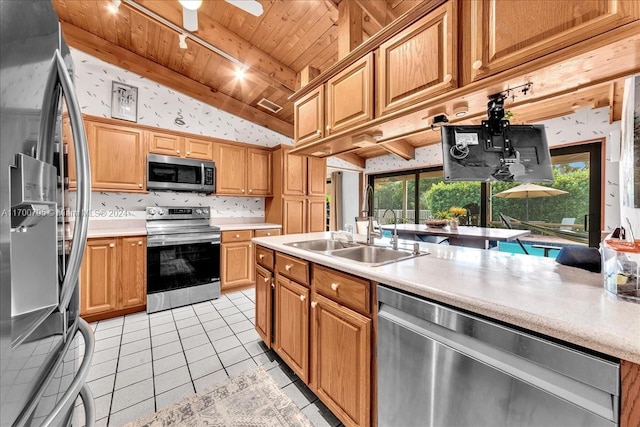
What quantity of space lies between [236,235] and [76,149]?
2.92 metres

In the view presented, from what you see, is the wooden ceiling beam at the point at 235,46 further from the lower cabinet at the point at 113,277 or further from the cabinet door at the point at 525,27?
the cabinet door at the point at 525,27

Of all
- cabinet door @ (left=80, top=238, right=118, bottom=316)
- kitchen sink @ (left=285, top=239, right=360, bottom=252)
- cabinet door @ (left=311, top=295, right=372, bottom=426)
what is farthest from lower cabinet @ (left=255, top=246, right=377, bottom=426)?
cabinet door @ (left=80, top=238, right=118, bottom=316)

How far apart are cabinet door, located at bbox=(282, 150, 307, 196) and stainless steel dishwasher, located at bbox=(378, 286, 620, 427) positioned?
3.18m

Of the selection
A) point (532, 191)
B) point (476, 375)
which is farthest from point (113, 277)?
point (532, 191)

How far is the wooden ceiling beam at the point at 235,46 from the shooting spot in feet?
8.21

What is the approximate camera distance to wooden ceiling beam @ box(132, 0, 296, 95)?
8.21ft

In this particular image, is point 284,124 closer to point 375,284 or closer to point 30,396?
point 375,284

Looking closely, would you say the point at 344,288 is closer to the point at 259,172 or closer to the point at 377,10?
the point at 377,10

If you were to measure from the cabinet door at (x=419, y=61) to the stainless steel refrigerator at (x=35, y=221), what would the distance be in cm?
139

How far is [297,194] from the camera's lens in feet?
13.7

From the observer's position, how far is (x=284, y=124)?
4.64m

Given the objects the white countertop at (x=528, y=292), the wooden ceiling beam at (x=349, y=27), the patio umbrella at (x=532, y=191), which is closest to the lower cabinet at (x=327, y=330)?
the white countertop at (x=528, y=292)

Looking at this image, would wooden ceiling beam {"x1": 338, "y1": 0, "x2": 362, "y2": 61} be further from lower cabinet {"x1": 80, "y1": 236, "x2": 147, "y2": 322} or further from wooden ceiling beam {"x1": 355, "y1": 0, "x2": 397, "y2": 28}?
lower cabinet {"x1": 80, "y1": 236, "x2": 147, "y2": 322}

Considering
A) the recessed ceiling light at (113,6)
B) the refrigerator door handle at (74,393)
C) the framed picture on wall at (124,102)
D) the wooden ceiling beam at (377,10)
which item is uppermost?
the recessed ceiling light at (113,6)
